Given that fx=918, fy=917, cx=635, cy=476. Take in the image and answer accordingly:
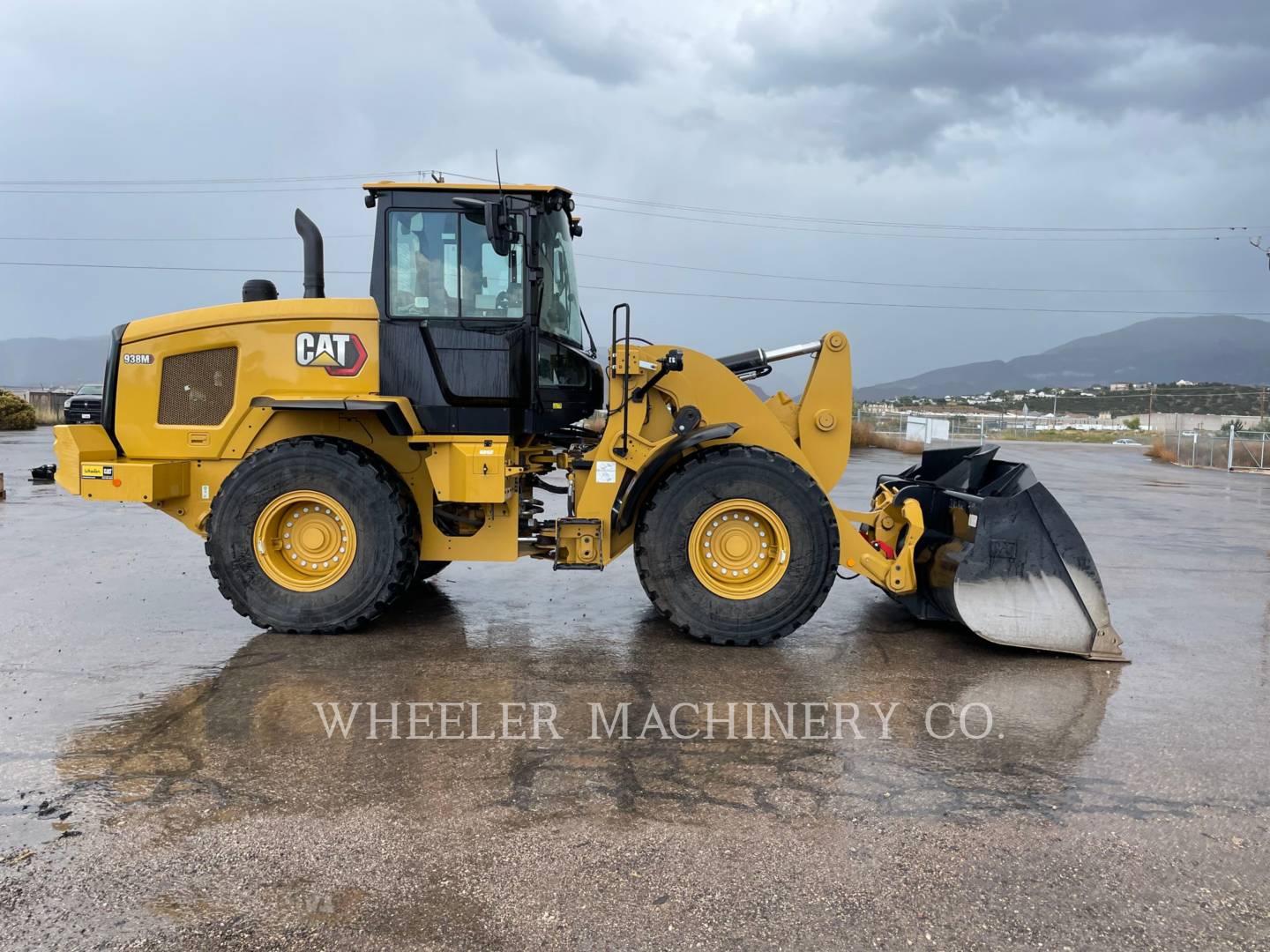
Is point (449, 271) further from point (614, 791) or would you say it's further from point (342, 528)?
point (614, 791)

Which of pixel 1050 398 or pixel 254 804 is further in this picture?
pixel 1050 398

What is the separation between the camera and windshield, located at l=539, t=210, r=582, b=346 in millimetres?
6172

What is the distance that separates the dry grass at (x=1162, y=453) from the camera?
29.8m

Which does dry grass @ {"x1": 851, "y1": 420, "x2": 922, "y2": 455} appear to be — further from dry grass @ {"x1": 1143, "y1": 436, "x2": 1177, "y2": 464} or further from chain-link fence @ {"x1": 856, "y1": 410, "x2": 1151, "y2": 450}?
dry grass @ {"x1": 1143, "y1": 436, "x2": 1177, "y2": 464}

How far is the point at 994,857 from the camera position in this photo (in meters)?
3.15

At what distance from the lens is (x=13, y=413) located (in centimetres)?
2881

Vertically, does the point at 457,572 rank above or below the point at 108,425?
below

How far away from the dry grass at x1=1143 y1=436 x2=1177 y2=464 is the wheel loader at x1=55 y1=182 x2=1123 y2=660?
27816 mm

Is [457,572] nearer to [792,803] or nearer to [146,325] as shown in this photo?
[146,325]

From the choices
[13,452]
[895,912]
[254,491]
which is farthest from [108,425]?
[13,452]

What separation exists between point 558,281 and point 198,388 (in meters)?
2.58

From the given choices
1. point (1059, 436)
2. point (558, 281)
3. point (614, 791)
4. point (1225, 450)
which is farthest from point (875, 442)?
point (614, 791)

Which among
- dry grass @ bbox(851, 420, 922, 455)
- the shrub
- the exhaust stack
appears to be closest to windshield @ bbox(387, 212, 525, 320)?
the exhaust stack

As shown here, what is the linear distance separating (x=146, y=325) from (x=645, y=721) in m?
4.61
